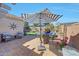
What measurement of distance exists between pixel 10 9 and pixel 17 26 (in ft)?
1.22

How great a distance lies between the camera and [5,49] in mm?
4762

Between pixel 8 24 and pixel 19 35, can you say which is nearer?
pixel 8 24

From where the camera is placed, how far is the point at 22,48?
4797mm

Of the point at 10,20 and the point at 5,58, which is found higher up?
the point at 10,20

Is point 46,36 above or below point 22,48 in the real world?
above

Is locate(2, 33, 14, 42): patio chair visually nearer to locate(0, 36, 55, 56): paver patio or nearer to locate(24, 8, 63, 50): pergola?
locate(0, 36, 55, 56): paver patio

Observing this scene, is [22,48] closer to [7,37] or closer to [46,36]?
[7,37]

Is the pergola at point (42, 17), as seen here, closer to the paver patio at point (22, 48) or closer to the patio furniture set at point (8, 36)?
the paver patio at point (22, 48)

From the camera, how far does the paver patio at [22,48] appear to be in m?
4.77

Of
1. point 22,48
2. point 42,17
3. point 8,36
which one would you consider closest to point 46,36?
Result: point 42,17

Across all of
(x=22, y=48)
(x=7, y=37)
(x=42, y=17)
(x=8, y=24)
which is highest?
(x=42, y=17)

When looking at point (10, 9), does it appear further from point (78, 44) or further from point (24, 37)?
point (78, 44)

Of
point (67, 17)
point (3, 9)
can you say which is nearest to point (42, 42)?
point (67, 17)

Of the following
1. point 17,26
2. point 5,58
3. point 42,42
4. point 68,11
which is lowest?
point 5,58
